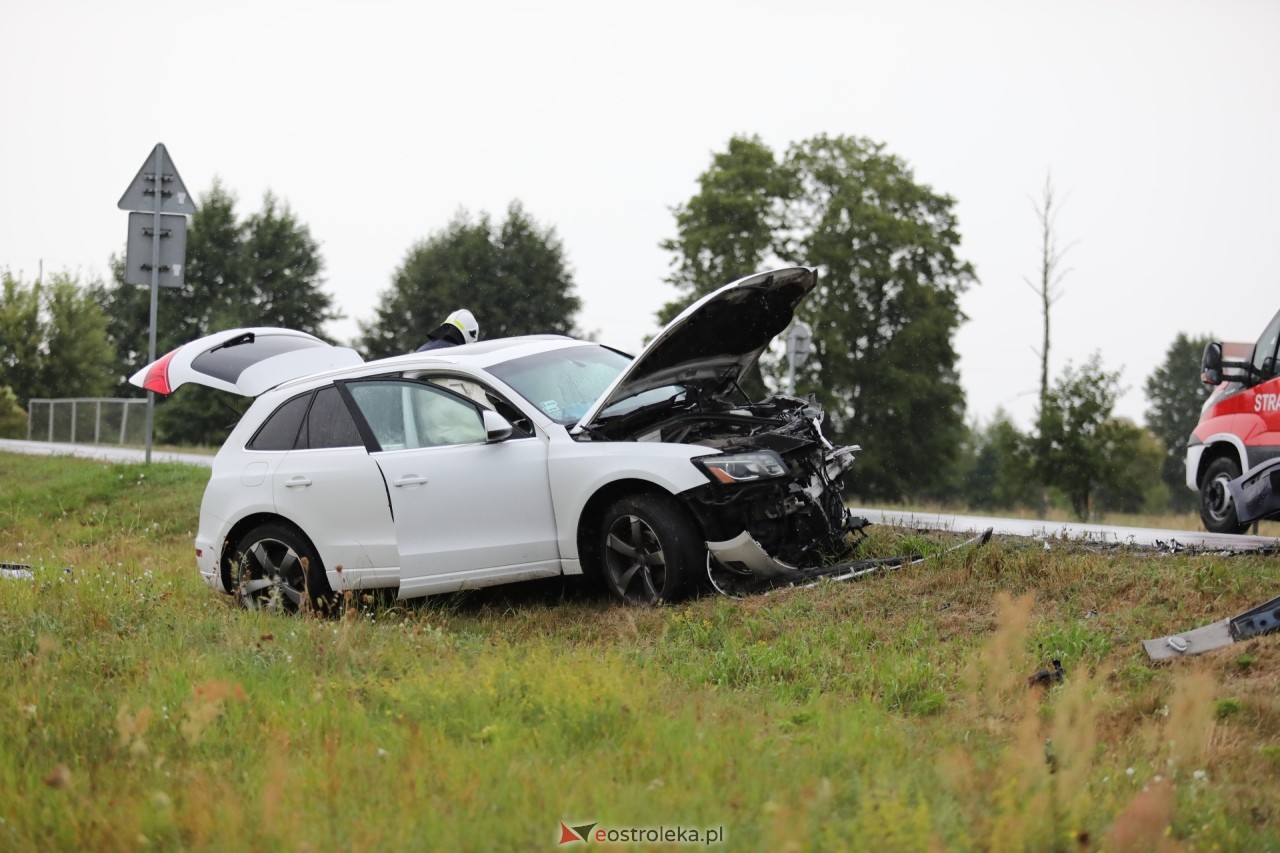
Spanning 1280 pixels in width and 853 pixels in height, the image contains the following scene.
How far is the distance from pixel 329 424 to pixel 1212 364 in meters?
7.43

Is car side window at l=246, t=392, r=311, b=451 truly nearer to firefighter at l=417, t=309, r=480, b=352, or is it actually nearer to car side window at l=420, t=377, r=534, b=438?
car side window at l=420, t=377, r=534, b=438

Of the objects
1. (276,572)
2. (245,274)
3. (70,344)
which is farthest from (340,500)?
(70,344)

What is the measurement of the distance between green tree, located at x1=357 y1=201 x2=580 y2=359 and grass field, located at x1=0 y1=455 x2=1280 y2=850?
43.4 m

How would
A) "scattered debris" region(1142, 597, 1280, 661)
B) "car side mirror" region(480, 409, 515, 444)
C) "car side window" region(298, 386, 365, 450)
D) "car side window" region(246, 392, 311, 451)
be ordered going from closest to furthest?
1. "scattered debris" region(1142, 597, 1280, 661)
2. "car side mirror" region(480, 409, 515, 444)
3. "car side window" region(298, 386, 365, 450)
4. "car side window" region(246, 392, 311, 451)

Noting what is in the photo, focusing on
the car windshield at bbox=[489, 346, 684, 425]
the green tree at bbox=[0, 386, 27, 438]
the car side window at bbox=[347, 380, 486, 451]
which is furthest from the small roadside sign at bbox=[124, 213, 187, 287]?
the green tree at bbox=[0, 386, 27, 438]

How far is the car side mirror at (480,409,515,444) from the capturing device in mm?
7543

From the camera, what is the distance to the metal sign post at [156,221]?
48.9 ft

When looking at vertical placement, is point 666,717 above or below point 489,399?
below

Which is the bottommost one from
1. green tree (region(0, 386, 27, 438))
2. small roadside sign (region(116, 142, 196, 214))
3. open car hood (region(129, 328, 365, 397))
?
open car hood (region(129, 328, 365, 397))

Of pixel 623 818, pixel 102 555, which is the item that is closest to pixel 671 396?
pixel 623 818

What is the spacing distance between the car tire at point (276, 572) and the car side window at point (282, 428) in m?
0.54

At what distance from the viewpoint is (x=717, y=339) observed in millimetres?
8344

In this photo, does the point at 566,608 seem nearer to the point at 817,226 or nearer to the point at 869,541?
the point at 869,541

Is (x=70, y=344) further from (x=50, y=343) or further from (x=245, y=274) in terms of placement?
(x=245, y=274)
